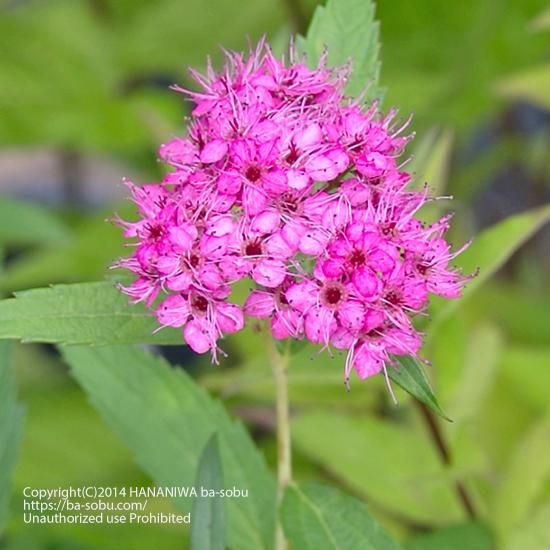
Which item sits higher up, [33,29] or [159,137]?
[33,29]

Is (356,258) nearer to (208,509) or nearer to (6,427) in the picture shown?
(208,509)

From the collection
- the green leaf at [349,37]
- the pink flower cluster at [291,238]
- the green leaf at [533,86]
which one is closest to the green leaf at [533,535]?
the pink flower cluster at [291,238]

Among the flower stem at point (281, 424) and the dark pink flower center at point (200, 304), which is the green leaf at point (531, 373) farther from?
the dark pink flower center at point (200, 304)

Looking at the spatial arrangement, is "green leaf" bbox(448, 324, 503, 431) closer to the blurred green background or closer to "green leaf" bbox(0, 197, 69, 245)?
the blurred green background

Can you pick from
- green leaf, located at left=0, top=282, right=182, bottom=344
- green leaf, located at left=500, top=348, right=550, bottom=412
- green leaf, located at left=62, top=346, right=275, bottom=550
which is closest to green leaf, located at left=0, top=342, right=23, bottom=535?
green leaf, located at left=62, top=346, right=275, bottom=550

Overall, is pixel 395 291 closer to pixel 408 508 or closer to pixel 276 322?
pixel 276 322

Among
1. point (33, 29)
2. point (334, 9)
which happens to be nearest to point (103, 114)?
point (33, 29)
